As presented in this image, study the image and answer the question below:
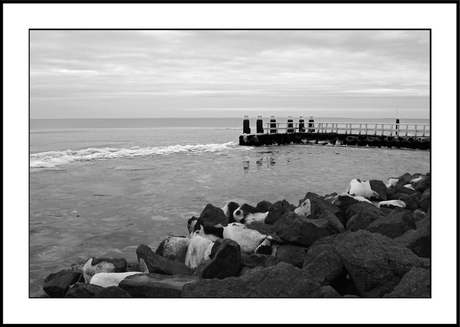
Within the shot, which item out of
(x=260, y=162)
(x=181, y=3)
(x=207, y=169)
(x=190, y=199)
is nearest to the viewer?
(x=181, y=3)

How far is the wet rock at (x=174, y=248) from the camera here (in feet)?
17.7

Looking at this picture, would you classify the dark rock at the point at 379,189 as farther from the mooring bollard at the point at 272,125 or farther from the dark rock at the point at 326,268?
the mooring bollard at the point at 272,125

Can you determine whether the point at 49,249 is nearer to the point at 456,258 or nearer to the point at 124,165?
the point at 456,258

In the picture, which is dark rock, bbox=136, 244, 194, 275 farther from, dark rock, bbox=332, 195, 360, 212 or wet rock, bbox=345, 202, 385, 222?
dark rock, bbox=332, 195, 360, 212

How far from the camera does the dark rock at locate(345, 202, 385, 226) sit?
6.28 m

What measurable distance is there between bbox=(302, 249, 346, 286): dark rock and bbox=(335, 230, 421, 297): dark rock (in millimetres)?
87

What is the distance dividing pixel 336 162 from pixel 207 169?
20.9 feet

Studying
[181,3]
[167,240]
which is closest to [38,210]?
[167,240]

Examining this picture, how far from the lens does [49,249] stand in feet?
21.0

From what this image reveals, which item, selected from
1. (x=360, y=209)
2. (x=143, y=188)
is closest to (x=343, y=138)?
(x=143, y=188)

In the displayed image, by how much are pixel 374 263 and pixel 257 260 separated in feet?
4.78

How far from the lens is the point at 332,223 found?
5660 mm

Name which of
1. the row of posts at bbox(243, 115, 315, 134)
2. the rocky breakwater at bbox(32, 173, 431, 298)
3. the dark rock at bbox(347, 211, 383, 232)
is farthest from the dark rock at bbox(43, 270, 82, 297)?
the row of posts at bbox(243, 115, 315, 134)

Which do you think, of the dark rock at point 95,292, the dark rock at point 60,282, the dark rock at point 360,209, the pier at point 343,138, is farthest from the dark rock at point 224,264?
the pier at point 343,138
